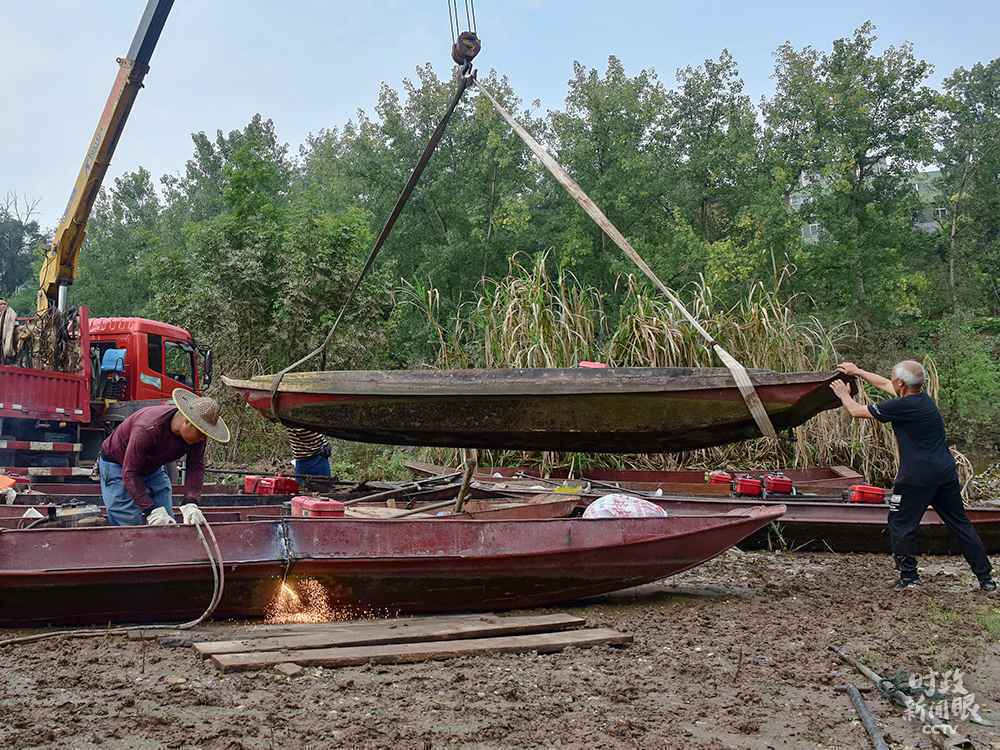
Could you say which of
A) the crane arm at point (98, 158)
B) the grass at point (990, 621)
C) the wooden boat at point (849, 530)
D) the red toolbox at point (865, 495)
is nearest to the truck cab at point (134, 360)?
the crane arm at point (98, 158)

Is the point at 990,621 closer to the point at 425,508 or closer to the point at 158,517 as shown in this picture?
the point at 425,508

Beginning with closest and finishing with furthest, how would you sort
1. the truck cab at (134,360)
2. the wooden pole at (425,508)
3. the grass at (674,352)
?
1. the wooden pole at (425,508)
2. the grass at (674,352)
3. the truck cab at (134,360)

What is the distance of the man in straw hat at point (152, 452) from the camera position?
5.78 metres

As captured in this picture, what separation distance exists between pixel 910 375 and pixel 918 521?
1.10 meters

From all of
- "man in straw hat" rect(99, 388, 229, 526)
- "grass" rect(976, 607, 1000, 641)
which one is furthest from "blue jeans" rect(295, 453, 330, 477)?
"grass" rect(976, 607, 1000, 641)

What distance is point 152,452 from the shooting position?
19.3 feet

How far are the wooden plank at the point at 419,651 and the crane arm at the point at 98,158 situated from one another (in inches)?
404

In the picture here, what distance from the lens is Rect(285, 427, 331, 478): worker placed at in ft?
30.9

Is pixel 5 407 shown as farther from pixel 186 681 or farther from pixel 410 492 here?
pixel 186 681

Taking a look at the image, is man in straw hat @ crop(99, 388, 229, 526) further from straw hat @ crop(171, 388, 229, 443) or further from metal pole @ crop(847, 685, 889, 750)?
metal pole @ crop(847, 685, 889, 750)

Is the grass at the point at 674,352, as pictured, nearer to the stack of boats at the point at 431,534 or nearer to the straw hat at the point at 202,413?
the stack of boats at the point at 431,534

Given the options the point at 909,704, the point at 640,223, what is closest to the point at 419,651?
the point at 909,704

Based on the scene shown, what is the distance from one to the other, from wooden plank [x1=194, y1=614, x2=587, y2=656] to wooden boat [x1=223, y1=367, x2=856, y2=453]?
4.19 ft

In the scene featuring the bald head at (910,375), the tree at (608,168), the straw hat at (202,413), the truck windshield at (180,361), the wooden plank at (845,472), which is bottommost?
the wooden plank at (845,472)
